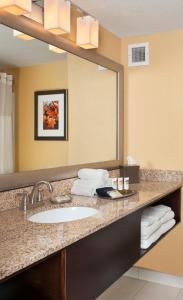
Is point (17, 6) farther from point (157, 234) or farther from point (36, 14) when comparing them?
point (157, 234)

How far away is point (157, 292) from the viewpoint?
8.23 ft

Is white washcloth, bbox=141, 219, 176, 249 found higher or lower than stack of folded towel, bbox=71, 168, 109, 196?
lower

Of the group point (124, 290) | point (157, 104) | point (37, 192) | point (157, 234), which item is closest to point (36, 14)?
point (37, 192)

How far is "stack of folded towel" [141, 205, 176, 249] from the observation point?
1.81m

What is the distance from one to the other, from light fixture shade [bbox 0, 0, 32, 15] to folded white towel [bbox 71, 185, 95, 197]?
3.37 ft

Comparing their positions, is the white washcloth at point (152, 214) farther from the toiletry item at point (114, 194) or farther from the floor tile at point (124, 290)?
the floor tile at point (124, 290)

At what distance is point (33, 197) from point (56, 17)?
3.31 feet

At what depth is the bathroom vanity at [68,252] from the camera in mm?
1002

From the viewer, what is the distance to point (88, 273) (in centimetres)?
124

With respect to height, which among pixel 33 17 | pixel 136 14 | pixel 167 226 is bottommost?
pixel 167 226

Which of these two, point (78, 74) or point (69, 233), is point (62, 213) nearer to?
point (69, 233)

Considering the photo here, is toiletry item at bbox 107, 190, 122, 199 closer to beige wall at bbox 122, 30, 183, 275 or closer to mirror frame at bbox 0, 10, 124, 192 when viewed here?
mirror frame at bbox 0, 10, 124, 192

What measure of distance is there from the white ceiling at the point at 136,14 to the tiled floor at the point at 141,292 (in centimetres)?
208

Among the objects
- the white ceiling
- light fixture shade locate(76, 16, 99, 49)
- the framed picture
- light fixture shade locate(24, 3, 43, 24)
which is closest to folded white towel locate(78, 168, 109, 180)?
the framed picture
